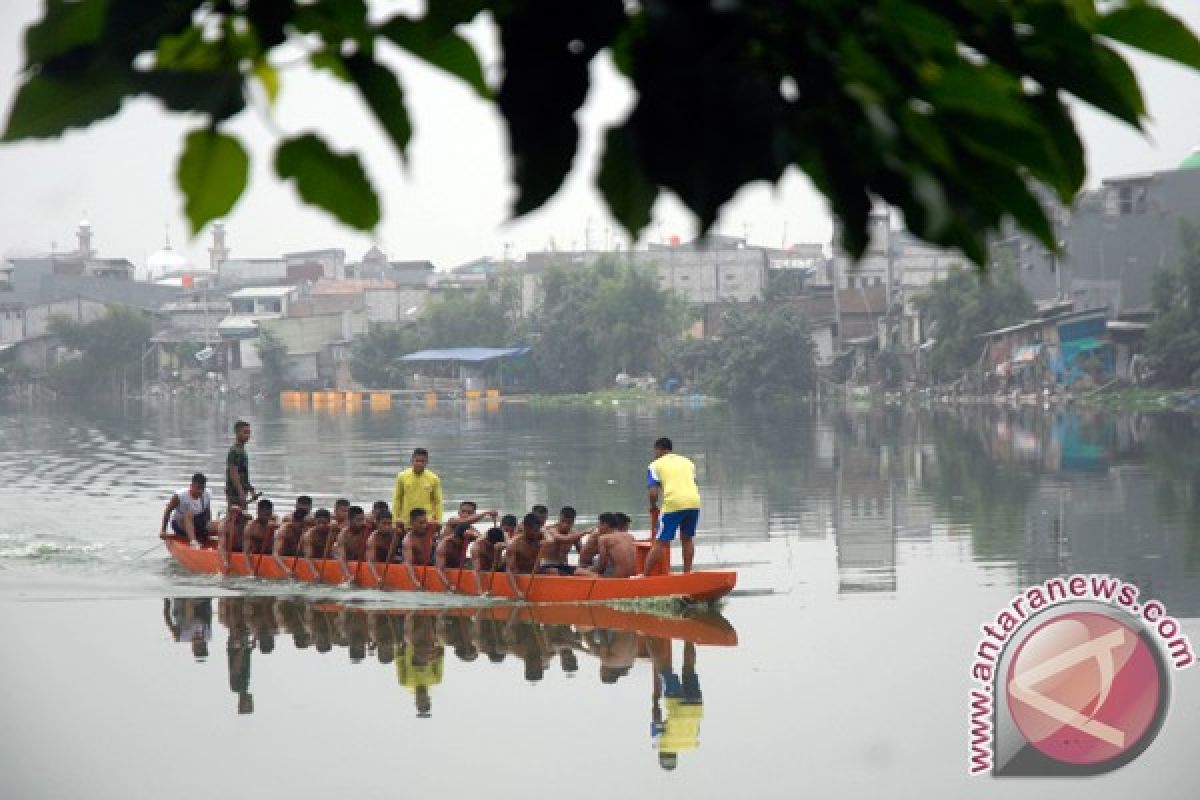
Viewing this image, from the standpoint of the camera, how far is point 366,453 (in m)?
31.1

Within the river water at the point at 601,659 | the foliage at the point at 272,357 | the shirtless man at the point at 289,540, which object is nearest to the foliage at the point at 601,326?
the foliage at the point at 272,357

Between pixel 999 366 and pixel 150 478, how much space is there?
24.2 meters

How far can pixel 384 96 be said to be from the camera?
1.36 metres

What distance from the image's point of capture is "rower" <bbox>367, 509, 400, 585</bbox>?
1265 cm

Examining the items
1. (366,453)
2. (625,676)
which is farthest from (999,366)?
(625,676)

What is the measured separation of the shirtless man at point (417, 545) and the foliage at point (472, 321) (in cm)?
4879

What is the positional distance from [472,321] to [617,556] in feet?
166

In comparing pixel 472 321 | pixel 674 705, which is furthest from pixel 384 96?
pixel 472 321

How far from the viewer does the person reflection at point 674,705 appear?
27.6ft

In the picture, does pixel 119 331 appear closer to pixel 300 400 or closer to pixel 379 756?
pixel 300 400

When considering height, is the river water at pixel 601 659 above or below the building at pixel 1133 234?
below

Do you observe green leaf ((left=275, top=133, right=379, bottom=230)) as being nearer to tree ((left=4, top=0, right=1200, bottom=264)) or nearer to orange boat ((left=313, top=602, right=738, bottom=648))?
tree ((left=4, top=0, right=1200, bottom=264))

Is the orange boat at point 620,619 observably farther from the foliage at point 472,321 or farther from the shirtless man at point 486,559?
the foliage at point 472,321

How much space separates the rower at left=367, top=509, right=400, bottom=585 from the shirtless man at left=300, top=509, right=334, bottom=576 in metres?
0.56
